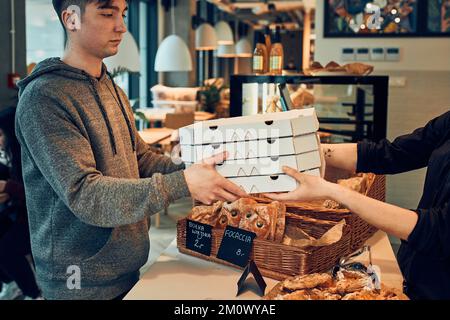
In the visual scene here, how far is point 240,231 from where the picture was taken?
5.94 ft

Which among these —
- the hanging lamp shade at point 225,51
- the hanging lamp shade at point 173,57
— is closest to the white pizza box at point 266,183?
the hanging lamp shade at point 173,57

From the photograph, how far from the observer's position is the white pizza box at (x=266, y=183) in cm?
157

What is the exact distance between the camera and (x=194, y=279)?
1.74 m

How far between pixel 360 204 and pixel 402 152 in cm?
59

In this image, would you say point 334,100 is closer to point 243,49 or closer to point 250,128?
point 250,128

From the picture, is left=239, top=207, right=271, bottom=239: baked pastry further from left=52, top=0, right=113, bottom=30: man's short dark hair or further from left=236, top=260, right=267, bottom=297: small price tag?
left=52, top=0, right=113, bottom=30: man's short dark hair

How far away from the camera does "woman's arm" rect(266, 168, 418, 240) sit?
158 cm

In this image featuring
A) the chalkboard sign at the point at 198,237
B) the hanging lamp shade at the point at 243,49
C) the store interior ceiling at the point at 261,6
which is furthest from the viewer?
the hanging lamp shade at the point at 243,49

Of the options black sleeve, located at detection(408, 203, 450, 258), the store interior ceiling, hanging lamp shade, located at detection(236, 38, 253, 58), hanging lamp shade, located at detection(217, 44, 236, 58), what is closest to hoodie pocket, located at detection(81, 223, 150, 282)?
black sleeve, located at detection(408, 203, 450, 258)

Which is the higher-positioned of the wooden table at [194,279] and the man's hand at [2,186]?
the wooden table at [194,279]

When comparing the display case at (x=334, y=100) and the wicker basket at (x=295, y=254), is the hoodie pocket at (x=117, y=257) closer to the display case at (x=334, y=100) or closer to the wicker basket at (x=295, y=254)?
the wicker basket at (x=295, y=254)

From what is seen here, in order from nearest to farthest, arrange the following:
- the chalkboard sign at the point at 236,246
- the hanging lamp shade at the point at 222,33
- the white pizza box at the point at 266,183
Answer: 1. the white pizza box at the point at 266,183
2. the chalkboard sign at the point at 236,246
3. the hanging lamp shade at the point at 222,33

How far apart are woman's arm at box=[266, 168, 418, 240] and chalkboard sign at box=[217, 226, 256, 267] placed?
9.1 inches
